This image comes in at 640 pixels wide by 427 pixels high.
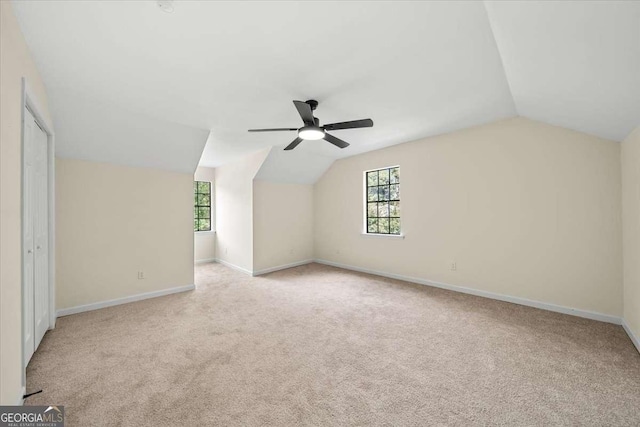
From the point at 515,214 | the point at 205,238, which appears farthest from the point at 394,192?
the point at 205,238

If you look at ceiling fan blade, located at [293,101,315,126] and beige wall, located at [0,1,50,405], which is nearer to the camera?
beige wall, located at [0,1,50,405]

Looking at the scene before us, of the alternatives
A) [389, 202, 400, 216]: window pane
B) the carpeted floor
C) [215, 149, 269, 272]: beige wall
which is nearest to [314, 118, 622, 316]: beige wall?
[389, 202, 400, 216]: window pane

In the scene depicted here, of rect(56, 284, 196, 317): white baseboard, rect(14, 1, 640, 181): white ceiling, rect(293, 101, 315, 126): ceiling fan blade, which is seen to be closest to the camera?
rect(14, 1, 640, 181): white ceiling

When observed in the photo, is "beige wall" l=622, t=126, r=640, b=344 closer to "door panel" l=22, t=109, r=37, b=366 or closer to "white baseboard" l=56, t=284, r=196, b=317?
"door panel" l=22, t=109, r=37, b=366

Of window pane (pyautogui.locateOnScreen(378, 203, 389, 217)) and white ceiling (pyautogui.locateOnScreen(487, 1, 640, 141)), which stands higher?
white ceiling (pyautogui.locateOnScreen(487, 1, 640, 141))

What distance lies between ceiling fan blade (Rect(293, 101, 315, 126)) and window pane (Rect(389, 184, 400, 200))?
8.92 ft

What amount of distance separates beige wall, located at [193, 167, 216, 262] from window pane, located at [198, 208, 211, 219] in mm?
120

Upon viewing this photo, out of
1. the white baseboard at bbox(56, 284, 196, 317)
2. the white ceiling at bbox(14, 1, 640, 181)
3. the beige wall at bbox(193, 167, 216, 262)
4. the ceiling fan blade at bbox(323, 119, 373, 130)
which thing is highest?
the white ceiling at bbox(14, 1, 640, 181)

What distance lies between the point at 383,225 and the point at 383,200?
514 mm

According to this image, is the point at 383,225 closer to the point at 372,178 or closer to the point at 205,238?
the point at 372,178

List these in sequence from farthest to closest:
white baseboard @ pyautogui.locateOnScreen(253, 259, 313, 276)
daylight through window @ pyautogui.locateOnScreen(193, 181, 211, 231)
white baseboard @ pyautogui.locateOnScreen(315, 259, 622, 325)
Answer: daylight through window @ pyautogui.locateOnScreen(193, 181, 211, 231), white baseboard @ pyautogui.locateOnScreen(253, 259, 313, 276), white baseboard @ pyautogui.locateOnScreen(315, 259, 622, 325)

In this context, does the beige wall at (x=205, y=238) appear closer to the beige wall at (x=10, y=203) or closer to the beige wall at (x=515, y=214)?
the beige wall at (x=515, y=214)

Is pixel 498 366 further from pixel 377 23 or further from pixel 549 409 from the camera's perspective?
pixel 377 23

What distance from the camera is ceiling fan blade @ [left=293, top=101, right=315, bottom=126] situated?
7.60ft
